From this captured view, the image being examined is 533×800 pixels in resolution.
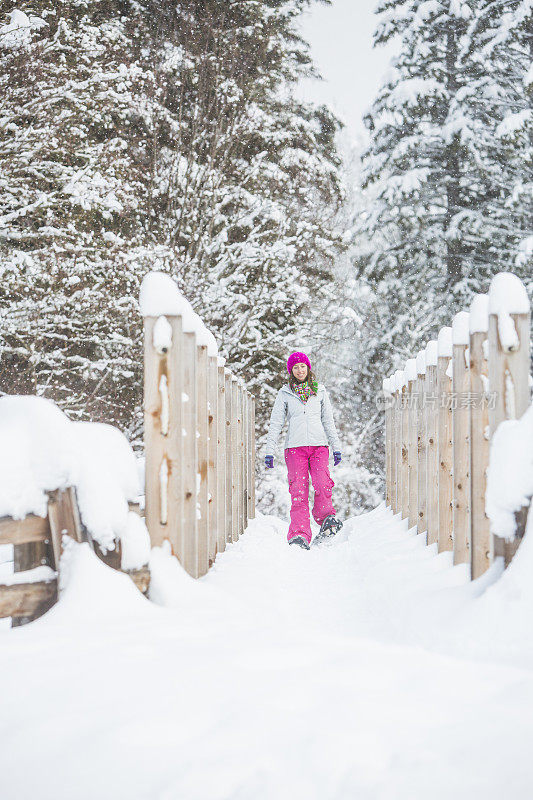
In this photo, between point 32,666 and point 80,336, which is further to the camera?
point 80,336

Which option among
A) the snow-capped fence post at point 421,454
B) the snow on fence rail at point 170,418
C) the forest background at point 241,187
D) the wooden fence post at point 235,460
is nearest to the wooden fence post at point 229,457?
the wooden fence post at point 235,460

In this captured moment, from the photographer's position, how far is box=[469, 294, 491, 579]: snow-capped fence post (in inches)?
127

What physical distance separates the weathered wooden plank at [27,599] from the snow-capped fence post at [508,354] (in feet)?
5.87

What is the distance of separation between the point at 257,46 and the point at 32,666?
13.4 m

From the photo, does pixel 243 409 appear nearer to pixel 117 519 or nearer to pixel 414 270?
pixel 117 519

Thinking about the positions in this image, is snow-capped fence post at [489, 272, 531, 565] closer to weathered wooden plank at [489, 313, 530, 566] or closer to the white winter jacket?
weathered wooden plank at [489, 313, 530, 566]

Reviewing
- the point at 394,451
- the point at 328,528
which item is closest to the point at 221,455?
the point at 328,528

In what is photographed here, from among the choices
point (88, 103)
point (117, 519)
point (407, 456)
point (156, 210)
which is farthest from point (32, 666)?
point (156, 210)

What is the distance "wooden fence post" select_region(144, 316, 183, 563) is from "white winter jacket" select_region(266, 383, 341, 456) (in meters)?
3.38

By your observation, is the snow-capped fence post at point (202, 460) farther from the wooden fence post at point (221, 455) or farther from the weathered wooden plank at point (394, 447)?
the weathered wooden plank at point (394, 447)

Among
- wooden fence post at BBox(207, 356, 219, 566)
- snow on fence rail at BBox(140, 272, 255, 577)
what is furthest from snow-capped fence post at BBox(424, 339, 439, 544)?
snow on fence rail at BBox(140, 272, 255, 577)

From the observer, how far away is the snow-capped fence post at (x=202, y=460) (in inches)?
155

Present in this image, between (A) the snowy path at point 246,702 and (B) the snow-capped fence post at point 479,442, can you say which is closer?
(A) the snowy path at point 246,702

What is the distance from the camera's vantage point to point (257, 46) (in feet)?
43.1
